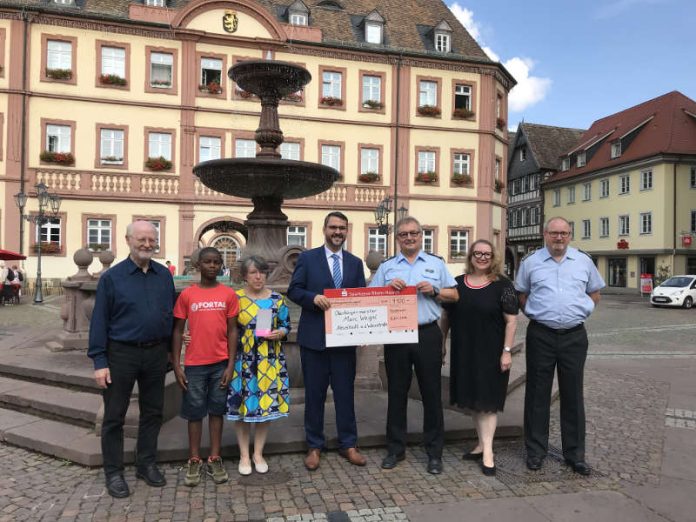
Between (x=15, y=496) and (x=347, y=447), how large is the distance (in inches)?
89.7

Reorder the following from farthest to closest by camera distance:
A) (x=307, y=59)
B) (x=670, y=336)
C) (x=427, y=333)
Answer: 1. (x=307, y=59)
2. (x=670, y=336)
3. (x=427, y=333)

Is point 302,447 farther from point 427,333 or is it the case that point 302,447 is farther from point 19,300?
point 19,300

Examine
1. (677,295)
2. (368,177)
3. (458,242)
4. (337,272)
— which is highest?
(368,177)

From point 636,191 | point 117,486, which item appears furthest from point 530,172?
point 117,486

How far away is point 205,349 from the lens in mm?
3875

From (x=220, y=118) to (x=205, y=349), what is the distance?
2396 cm

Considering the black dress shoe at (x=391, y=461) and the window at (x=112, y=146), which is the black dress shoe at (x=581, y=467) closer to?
the black dress shoe at (x=391, y=461)

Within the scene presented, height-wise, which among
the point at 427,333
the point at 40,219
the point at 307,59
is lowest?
the point at 427,333

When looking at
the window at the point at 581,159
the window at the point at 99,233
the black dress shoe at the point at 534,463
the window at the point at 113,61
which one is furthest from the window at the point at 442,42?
the black dress shoe at the point at 534,463

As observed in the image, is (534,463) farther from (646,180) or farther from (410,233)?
(646,180)

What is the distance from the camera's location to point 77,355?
6.92 meters

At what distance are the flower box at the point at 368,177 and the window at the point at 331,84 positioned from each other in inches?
152

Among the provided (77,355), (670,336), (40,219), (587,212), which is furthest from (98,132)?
(587,212)

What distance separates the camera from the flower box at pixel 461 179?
94.4 feet
